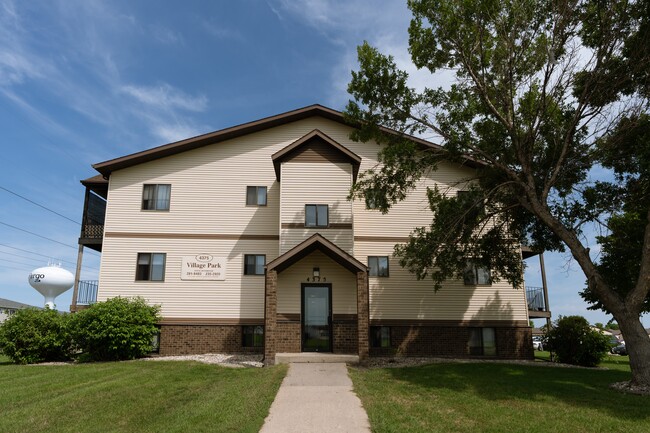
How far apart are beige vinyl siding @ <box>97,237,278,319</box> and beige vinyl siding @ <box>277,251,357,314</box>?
1.44 meters

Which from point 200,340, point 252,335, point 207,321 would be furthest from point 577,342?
point 200,340

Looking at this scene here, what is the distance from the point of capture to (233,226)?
18.6 m

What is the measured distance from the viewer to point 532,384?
11289 mm

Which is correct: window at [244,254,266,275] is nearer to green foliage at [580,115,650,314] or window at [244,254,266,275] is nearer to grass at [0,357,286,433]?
grass at [0,357,286,433]

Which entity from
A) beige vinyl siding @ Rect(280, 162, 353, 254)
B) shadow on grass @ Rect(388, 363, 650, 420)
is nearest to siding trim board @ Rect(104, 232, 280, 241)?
beige vinyl siding @ Rect(280, 162, 353, 254)

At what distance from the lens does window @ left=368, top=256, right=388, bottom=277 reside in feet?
60.6

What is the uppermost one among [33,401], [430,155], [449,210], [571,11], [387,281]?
[571,11]

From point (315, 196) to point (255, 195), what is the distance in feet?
9.59

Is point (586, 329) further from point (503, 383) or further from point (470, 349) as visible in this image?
point (503, 383)

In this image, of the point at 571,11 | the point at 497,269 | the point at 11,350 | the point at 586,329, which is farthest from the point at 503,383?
the point at 11,350

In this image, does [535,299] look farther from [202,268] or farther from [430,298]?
[202,268]

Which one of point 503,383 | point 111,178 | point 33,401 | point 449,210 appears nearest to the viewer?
point 33,401

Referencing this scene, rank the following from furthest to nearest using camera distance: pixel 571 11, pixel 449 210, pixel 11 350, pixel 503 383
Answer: pixel 11 350 → pixel 449 210 → pixel 571 11 → pixel 503 383

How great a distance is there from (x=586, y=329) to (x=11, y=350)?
20159mm
